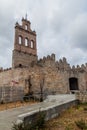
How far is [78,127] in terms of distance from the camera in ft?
20.9

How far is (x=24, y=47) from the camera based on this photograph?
28.5 m

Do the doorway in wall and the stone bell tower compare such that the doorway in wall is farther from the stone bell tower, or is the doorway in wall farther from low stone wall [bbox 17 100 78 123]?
low stone wall [bbox 17 100 78 123]

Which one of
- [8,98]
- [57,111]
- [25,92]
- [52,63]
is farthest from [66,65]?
[57,111]

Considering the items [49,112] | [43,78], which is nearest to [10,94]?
[43,78]

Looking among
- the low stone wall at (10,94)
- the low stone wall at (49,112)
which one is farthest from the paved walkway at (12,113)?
the low stone wall at (10,94)

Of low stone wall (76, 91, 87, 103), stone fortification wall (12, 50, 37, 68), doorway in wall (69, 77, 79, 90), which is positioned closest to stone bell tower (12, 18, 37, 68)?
stone fortification wall (12, 50, 37, 68)

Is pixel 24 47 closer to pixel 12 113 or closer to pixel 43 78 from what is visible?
pixel 43 78

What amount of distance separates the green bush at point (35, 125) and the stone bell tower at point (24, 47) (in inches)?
788

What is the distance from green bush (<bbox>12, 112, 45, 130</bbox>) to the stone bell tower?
788 inches

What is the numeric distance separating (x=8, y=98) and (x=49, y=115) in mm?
10631

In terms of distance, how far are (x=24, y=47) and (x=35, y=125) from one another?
2319 cm

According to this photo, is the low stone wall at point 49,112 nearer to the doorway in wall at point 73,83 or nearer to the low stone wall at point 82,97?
the low stone wall at point 82,97

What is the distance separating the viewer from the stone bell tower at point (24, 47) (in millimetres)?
26900

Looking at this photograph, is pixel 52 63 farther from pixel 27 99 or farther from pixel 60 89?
pixel 27 99
